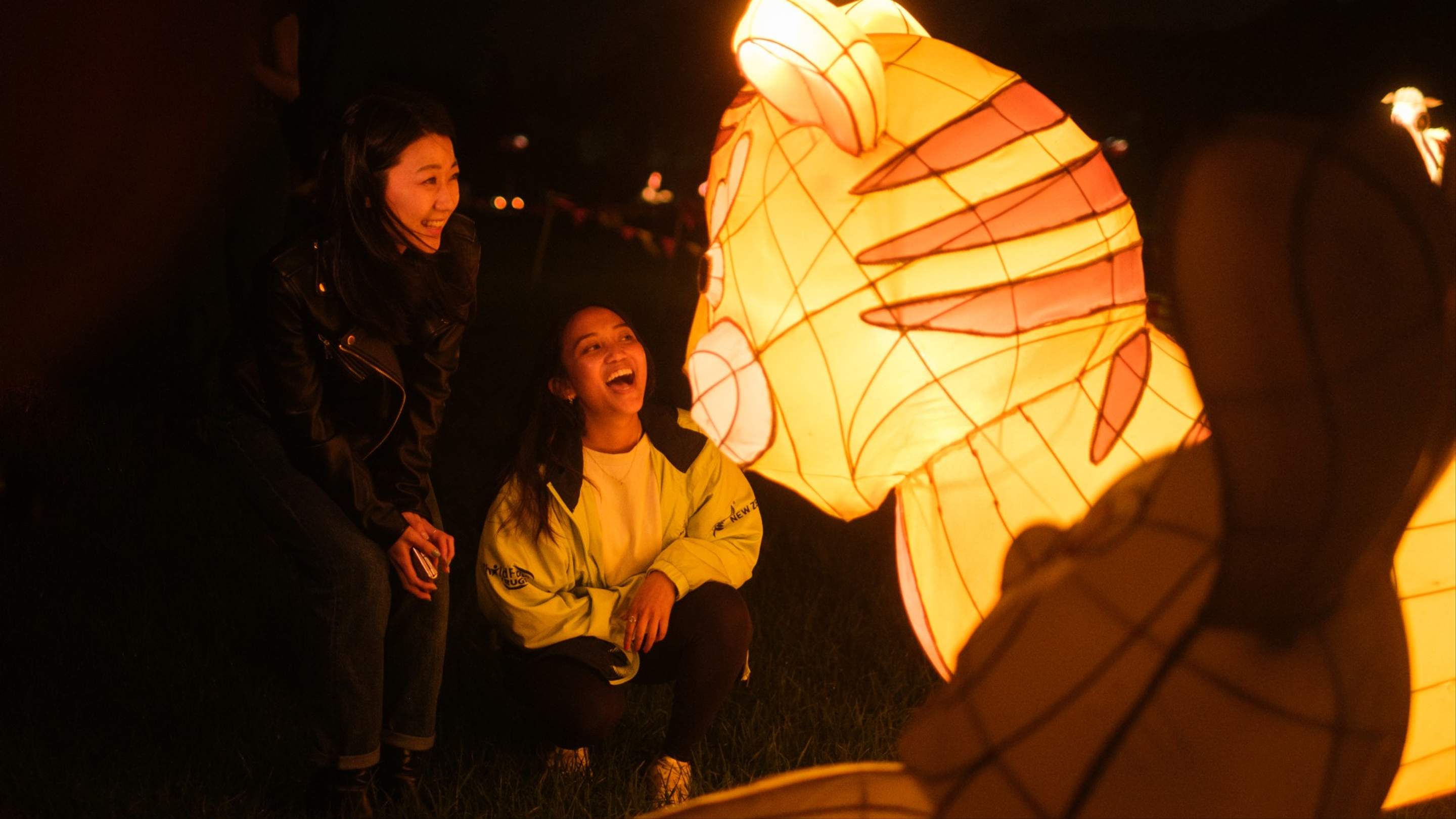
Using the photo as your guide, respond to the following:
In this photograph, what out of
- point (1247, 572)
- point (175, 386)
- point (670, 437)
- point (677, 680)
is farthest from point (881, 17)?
point (175, 386)

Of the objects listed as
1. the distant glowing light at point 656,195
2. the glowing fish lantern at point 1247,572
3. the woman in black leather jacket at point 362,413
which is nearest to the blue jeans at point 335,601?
the woman in black leather jacket at point 362,413

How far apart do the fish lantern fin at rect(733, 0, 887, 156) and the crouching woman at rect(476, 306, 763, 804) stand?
35.3 inches

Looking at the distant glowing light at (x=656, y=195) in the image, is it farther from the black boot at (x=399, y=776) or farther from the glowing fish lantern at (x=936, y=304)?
the glowing fish lantern at (x=936, y=304)

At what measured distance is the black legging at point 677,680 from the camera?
200cm

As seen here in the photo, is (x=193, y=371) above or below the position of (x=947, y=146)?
below

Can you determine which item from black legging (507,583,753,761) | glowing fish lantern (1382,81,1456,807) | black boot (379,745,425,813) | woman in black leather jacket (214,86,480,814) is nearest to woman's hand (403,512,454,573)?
woman in black leather jacket (214,86,480,814)

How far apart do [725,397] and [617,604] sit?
828 millimetres

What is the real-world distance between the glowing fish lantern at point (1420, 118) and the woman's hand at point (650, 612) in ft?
4.15

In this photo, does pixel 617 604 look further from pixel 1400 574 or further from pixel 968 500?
pixel 1400 574

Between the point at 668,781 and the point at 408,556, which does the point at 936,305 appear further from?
the point at 668,781

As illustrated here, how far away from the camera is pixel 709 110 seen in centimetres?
1547

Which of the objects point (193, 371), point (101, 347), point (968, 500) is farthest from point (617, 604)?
point (101, 347)

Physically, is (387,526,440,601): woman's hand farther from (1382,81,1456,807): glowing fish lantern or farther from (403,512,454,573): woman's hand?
(1382,81,1456,807): glowing fish lantern

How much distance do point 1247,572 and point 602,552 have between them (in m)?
1.35
